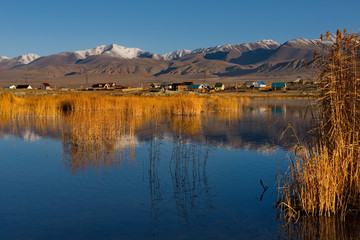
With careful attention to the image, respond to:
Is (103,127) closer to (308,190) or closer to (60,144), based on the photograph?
(60,144)

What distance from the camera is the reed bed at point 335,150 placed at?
649cm

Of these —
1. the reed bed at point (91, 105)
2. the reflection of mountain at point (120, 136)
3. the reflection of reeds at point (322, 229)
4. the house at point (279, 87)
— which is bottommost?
the reflection of reeds at point (322, 229)

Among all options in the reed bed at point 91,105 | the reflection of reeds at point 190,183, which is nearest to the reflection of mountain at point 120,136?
the reflection of reeds at point 190,183

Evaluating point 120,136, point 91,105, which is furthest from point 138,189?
point 91,105

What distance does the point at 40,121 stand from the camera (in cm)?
2188

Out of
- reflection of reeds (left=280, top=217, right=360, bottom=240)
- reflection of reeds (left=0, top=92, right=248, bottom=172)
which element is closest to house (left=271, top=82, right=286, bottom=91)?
reflection of reeds (left=0, top=92, right=248, bottom=172)

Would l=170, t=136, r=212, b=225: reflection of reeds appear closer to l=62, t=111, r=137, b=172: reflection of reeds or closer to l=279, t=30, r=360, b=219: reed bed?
l=279, t=30, r=360, b=219: reed bed

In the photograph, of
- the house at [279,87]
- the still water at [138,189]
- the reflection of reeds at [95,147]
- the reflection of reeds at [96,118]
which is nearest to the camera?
the still water at [138,189]

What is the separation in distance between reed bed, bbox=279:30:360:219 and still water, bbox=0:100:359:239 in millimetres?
563

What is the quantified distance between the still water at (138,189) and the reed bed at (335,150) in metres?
0.56

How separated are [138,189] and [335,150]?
15.1 feet

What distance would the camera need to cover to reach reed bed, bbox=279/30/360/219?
21.3ft

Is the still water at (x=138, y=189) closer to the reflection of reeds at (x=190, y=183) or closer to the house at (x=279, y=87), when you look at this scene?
the reflection of reeds at (x=190, y=183)

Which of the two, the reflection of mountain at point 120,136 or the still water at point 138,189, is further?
the reflection of mountain at point 120,136
